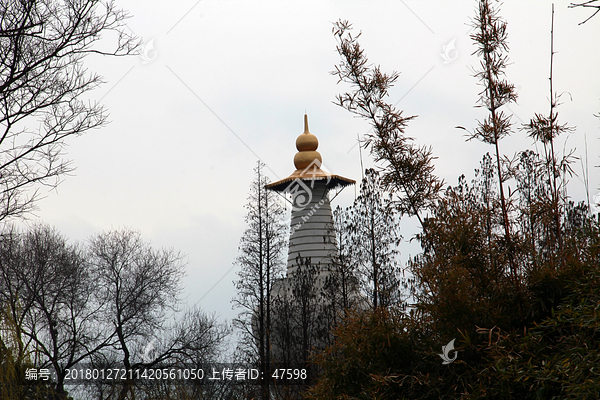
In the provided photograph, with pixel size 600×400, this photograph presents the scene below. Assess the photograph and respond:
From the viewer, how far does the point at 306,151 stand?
82.3 feet

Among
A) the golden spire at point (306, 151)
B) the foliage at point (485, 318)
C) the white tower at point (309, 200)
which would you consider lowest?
the foliage at point (485, 318)

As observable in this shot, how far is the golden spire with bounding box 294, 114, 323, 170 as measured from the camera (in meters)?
24.7

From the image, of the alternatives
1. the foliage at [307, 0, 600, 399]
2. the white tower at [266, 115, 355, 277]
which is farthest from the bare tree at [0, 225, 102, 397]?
the foliage at [307, 0, 600, 399]

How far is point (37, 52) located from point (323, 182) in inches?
691

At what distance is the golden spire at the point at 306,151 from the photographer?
24734mm

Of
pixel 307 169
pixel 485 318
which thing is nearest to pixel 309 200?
pixel 307 169

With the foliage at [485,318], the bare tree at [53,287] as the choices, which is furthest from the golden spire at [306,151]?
the foliage at [485,318]

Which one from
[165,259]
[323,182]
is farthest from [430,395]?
[165,259]

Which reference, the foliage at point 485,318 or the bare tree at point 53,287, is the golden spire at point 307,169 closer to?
the bare tree at point 53,287

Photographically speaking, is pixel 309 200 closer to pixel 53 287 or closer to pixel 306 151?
pixel 306 151

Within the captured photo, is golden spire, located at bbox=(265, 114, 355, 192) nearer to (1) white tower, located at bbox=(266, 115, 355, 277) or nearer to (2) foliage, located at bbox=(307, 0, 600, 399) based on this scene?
(1) white tower, located at bbox=(266, 115, 355, 277)

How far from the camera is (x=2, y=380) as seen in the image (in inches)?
186

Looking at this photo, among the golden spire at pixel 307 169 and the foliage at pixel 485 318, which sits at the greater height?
the golden spire at pixel 307 169

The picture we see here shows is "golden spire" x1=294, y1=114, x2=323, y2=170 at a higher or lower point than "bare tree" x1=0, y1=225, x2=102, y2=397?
higher
